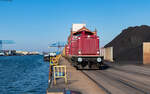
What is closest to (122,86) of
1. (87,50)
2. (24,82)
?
(87,50)

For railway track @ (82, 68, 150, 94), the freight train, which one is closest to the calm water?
the freight train

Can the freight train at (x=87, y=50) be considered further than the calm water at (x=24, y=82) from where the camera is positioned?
Yes

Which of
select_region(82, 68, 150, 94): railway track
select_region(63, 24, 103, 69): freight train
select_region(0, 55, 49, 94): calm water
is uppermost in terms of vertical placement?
select_region(63, 24, 103, 69): freight train

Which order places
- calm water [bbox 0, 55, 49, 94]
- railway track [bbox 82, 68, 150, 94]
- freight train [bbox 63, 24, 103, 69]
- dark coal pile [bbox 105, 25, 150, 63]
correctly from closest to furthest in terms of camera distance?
railway track [bbox 82, 68, 150, 94], calm water [bbox 0, 55, 49, 94], freight train [bbox 63, 24, 103, 69], dark coal pile [bbox 105, 25, 150, 63]

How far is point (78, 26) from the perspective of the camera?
35.8 meters

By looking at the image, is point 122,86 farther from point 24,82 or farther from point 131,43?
point 131,43

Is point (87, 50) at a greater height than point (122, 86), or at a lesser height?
greater

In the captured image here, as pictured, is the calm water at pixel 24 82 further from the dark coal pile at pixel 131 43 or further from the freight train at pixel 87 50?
the dark coal pile at pixel 131 43

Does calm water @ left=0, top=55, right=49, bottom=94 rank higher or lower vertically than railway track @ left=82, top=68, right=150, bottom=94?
lower

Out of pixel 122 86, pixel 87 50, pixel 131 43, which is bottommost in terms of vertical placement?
pixel 122 86

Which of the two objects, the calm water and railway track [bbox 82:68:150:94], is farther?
the calm water

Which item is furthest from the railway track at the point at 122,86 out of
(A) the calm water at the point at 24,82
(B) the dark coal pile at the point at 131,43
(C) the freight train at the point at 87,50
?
(B) the dark coal pile at the point at 131,43

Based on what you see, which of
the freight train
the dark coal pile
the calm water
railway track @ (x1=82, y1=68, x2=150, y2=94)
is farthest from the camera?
the dark coal pile

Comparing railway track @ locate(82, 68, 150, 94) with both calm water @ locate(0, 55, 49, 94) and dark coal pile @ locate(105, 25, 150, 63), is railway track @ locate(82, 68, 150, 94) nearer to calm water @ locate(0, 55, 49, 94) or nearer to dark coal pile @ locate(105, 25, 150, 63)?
calm water @ locate(0, 55, 49, 94)
